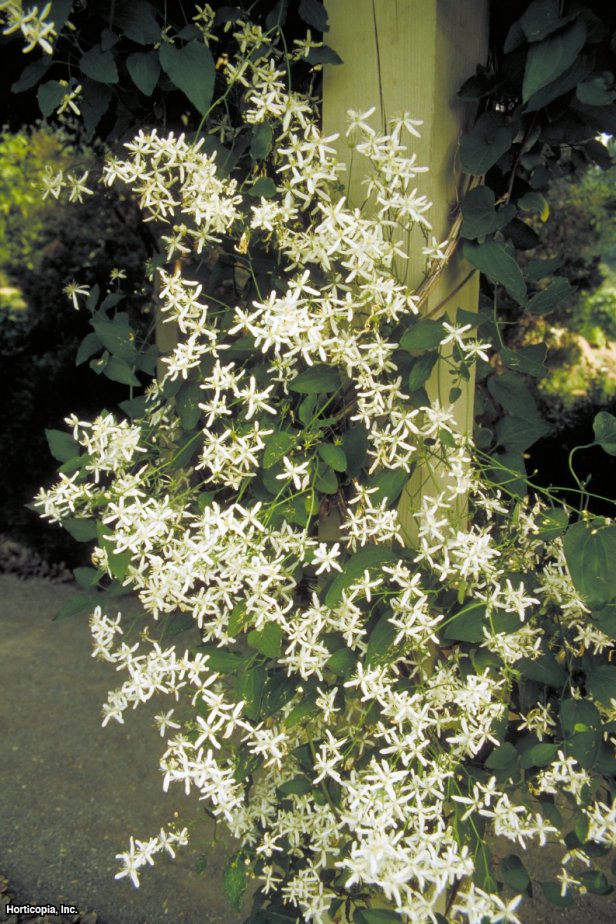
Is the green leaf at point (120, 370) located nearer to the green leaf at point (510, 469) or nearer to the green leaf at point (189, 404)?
the green leaf at point (189, 404)

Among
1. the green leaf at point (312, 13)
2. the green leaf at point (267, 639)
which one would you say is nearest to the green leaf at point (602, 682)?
the green leaf at point (267, 639)

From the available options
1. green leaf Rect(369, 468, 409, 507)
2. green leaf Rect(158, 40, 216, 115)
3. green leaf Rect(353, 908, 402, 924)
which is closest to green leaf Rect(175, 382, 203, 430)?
green leaf Rect(369, 468, 409, 507)

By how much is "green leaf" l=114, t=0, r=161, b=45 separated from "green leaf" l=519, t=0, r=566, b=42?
1.73 feet

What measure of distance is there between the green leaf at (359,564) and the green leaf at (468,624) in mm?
127

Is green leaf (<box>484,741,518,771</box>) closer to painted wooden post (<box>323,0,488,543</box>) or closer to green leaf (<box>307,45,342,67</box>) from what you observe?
painted wooden post (<box>323,0,488,543</box>)

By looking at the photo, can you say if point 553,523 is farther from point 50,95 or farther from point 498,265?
point 50,95

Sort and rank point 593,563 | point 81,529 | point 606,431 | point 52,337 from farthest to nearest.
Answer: point 52,337 < point 81,529 < point 606,431 < point 593,563

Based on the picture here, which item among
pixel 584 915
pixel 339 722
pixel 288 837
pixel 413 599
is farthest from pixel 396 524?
pixel 584 915

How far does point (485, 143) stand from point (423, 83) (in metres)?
0.13

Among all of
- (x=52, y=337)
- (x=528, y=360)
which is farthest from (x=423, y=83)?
(x=52, y=337)

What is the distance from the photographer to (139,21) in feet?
4.01

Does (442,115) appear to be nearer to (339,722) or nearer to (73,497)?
(73,497)

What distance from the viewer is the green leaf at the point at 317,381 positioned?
123 cm

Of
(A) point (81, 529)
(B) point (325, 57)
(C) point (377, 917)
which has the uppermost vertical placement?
(B) point (325, 57)
